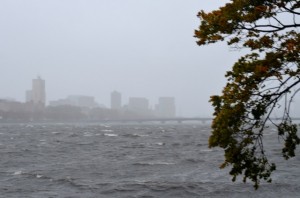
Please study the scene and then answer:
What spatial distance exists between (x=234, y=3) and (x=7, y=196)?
48.3 ft

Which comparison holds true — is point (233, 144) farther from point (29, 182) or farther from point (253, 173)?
point (29, 182)

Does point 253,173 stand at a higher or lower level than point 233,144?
lower

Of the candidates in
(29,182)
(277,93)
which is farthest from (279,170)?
(277,93)

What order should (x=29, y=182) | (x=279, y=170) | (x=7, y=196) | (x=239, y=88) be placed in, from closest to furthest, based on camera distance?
(x=239, y=88), (x=7, y=196), (x=29, y=182), (x=279, y=170)

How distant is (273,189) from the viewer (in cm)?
2092

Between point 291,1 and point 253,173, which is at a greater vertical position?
point 291,1

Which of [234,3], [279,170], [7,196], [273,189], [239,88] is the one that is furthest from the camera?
[279,170]

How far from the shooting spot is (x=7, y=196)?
63.1 ft

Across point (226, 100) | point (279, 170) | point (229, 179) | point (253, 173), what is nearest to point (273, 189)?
point (229, 179)

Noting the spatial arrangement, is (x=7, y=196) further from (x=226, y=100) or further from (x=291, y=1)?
(x=291, y=1)

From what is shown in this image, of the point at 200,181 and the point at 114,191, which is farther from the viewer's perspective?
the point at 200,181

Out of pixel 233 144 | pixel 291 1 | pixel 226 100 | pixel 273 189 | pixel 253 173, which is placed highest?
pixel 291 1

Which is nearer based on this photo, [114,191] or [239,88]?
[239,88]

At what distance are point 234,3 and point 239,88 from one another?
8.15ft
